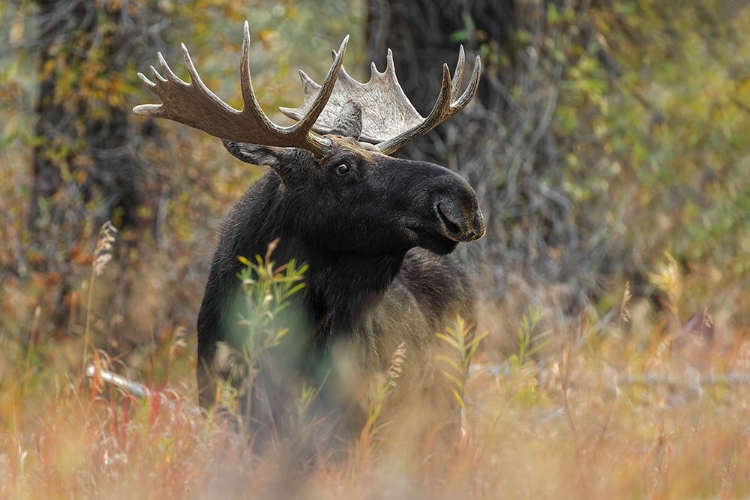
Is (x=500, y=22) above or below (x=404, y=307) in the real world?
above

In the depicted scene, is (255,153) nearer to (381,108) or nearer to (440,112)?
(440,112)

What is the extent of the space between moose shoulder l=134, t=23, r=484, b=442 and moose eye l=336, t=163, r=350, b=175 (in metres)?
0.01

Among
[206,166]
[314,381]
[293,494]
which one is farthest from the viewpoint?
[206,166]

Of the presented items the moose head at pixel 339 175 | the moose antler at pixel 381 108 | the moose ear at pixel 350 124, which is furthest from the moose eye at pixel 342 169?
the moose antler at pixel 381 108

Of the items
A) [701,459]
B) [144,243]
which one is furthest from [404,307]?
[144,243]

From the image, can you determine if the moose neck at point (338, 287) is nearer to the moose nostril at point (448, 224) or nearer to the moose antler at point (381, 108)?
the moose nostril at point (448, 224)

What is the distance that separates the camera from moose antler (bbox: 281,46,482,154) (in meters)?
5.29

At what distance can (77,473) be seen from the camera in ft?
11.1

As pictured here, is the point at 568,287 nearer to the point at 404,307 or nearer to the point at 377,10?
the point at 377,10

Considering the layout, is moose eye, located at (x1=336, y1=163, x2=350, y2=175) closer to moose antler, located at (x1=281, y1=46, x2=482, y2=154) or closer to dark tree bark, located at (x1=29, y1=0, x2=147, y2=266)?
moose antler, located at (x1=281, y1=46, x2=482, y2=154)

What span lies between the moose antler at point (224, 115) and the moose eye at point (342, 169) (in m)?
0.11

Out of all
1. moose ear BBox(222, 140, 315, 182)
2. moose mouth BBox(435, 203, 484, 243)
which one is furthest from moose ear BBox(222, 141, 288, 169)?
moose mouth BBox(435, 203, 484, 243)

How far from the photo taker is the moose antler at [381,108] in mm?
5289

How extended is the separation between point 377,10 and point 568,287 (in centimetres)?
277
